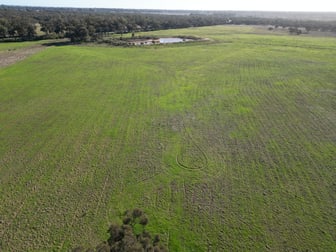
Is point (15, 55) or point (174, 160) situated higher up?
point (174, 160)

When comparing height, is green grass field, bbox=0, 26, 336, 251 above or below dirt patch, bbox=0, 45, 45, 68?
above

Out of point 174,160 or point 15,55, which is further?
point 15,55

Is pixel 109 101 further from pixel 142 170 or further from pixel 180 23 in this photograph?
pixel 180 23

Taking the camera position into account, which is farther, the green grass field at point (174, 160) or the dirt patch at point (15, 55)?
the dirt patch at point (15, 55)

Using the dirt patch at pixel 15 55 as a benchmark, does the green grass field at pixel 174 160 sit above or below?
above

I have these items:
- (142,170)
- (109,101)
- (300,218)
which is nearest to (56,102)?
(109,101)

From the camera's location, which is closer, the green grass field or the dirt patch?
the green grass field
